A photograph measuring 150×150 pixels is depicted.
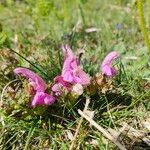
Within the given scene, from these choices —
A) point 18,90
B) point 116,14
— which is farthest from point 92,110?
point 116,14

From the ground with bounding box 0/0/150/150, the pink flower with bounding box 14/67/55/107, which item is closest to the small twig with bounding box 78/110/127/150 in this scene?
the ground with bounding box 0/0/150/150

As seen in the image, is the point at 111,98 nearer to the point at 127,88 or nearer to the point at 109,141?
the point at 127,88

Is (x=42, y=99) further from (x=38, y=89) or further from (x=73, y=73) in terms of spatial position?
(x=73, y=73)

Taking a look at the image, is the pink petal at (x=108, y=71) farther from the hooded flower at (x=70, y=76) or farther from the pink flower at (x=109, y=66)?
the hooded flower at (x=70, y=76)

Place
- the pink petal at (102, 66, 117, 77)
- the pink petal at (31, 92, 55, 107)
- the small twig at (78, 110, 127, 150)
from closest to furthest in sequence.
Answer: the small twig at (78, 110, 127, 150), the pink petal at (31, 92, 55, 107), the pink petal at (102, 66, 117, 77)

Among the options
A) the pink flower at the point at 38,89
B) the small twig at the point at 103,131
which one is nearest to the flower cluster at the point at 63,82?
the pink flower at the point at 38,89

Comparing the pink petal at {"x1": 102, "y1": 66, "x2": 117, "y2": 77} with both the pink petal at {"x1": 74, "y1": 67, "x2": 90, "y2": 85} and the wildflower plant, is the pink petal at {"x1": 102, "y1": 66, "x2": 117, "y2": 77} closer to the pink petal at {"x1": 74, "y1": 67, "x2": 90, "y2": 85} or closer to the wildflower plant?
the wildflower plant
